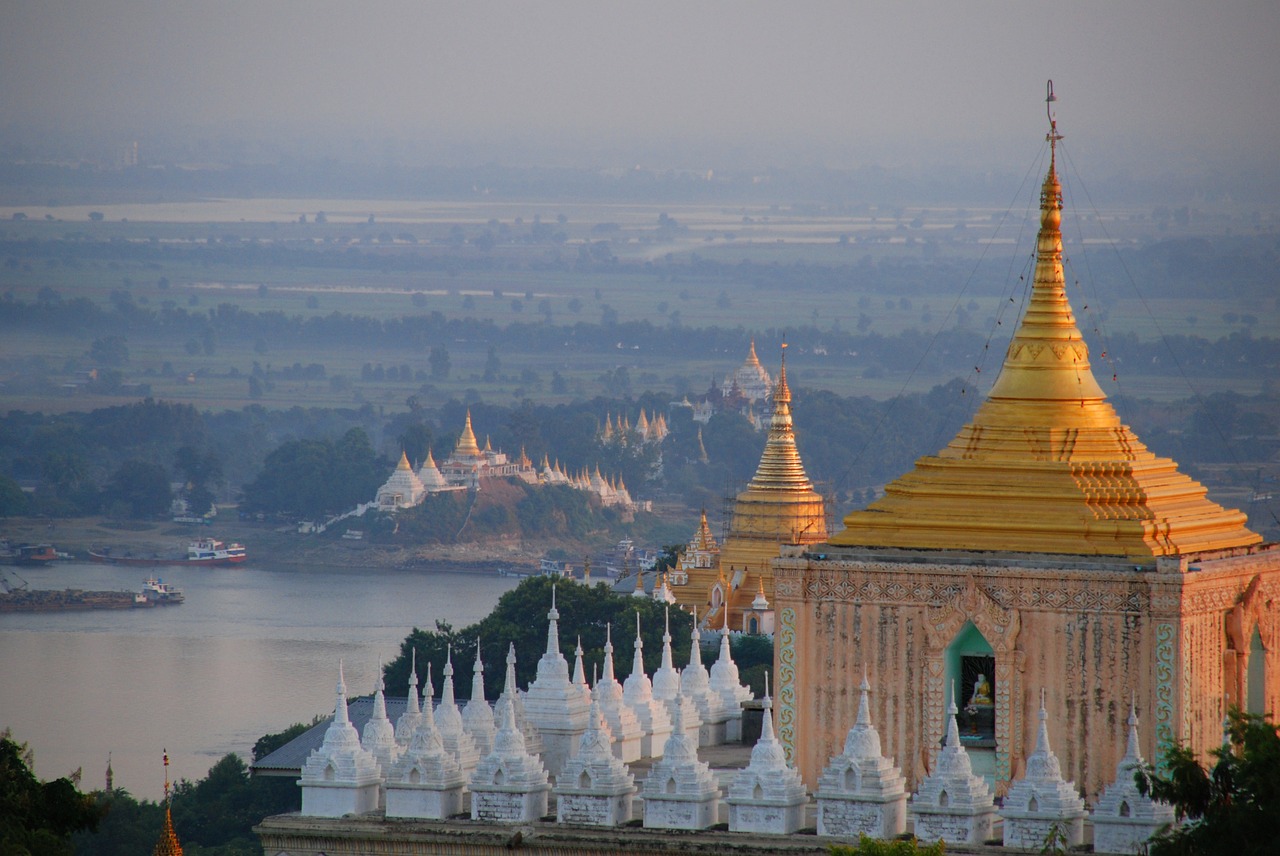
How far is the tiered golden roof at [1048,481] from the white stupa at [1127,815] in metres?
3.00

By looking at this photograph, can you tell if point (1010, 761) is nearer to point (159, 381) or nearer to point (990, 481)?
point (990, 481)

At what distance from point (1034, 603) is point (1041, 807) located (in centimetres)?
292

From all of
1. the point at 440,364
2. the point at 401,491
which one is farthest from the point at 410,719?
the point at 440,364

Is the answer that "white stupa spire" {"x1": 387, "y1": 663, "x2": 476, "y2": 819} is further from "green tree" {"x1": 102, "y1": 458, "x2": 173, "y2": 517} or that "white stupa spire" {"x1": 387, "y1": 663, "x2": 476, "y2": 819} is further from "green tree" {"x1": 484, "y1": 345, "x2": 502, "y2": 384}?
"green tree" {"x1": 484, "y1": 345, "x2": 502, "y2": 384}

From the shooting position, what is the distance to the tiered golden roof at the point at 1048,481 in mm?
30438

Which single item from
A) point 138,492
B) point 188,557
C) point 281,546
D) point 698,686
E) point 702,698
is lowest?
point 702,698

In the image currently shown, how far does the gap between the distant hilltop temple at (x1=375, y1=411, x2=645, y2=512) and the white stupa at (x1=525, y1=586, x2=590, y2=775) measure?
103855 mm

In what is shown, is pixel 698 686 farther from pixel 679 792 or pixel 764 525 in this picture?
pixel 764 525

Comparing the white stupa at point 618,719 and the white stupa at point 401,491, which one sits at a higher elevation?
the white stupa at point 401,491

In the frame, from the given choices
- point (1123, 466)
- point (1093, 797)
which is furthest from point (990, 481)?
point (1093, 797)

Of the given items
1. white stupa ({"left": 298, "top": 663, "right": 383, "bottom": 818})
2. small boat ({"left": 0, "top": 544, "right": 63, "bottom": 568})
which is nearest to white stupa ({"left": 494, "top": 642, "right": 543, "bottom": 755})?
white stupa ({"left": 298, "top": 663, "right": 383, "bottom": 818})

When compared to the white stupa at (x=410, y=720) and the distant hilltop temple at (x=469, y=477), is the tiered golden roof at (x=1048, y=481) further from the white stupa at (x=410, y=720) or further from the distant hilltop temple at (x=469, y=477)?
the distant hilltop temple at (x=469, y=477)

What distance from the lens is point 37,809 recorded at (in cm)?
2889

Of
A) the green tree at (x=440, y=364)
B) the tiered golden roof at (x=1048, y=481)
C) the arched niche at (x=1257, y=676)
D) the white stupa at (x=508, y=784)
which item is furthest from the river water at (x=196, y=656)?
the green tree at (x=440, y=364)
